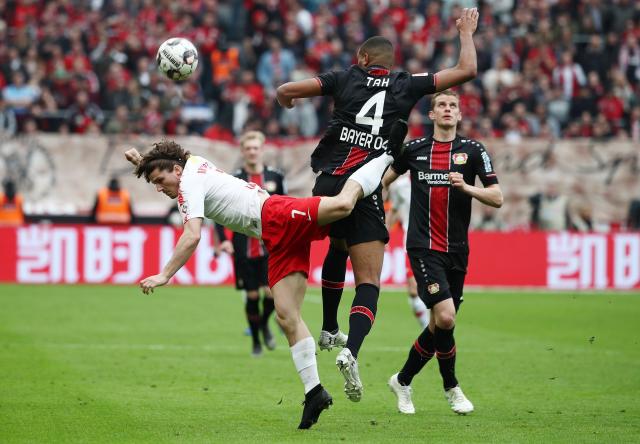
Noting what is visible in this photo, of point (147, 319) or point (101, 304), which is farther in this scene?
point (101, 304)

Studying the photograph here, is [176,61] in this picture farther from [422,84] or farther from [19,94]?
[19,94]

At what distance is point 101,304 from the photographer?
62.5ft

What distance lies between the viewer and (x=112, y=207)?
22.3 meters

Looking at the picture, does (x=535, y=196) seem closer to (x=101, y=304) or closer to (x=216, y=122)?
(x=216, y=122)

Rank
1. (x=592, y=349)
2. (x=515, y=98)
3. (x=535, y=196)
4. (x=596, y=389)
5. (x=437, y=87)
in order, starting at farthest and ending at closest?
(x=515, y=98), (x=535, y=196), (x=592, y=349), (x=596, y=389), (x=437, y=87)

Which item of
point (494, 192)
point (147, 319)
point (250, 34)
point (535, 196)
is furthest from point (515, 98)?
point (494, 192)

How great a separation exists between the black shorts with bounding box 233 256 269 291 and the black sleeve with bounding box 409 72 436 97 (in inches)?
209

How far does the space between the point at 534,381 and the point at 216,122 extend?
49.6 ft

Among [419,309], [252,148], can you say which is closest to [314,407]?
[252,148]

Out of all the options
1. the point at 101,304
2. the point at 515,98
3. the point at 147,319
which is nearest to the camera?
the point at 147,319

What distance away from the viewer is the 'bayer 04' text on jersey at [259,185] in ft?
44.1

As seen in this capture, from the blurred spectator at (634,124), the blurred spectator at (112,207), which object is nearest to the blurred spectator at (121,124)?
the blurred spectator at (112,207)

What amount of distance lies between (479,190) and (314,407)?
2.16 metres

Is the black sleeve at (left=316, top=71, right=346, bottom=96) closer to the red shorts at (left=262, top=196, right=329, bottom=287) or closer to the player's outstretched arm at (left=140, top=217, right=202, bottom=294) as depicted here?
the red shorts at (left=262, top=196, right=329, bottom=287)
